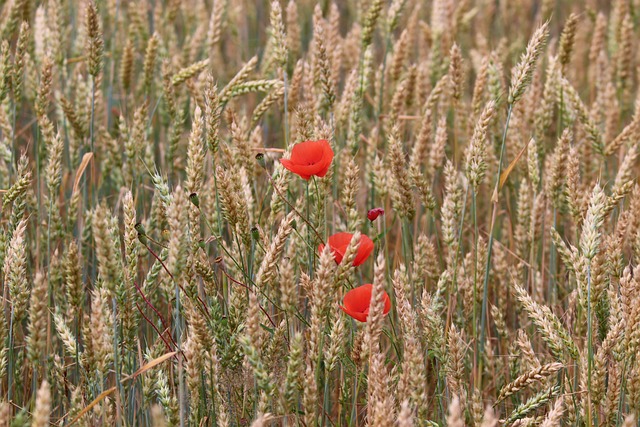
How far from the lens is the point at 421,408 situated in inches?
68.2

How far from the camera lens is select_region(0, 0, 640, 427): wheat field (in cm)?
174

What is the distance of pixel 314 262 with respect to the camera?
2.09 m

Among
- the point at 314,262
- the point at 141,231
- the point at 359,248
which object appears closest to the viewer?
the point at 359,248

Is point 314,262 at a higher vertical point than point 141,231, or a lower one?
lower

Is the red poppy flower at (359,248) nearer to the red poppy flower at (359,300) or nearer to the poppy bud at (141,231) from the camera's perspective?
the red poppy flower at (359,300)

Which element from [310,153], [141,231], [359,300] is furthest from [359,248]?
[141,231]

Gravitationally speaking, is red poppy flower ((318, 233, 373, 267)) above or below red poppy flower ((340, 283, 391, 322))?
above

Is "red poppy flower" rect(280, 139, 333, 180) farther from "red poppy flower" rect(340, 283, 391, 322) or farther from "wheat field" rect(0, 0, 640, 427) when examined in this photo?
"red poppy flower" rect(340, 283, 391, 322)

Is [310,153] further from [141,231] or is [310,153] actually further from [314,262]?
Result: [141,231]

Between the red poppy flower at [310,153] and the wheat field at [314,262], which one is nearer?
the wheat field at [314,262]

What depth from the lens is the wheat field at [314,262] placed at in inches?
68.4

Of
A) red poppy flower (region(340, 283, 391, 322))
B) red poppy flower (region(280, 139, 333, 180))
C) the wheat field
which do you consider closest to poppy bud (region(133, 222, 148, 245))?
the wheat field

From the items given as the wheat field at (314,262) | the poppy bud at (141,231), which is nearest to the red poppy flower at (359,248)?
the wheat field at (314,262)

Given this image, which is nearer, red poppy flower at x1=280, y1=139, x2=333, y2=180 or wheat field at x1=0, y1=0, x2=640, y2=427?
wheat field at x1=0, y1=0, x2=640, y2=427
